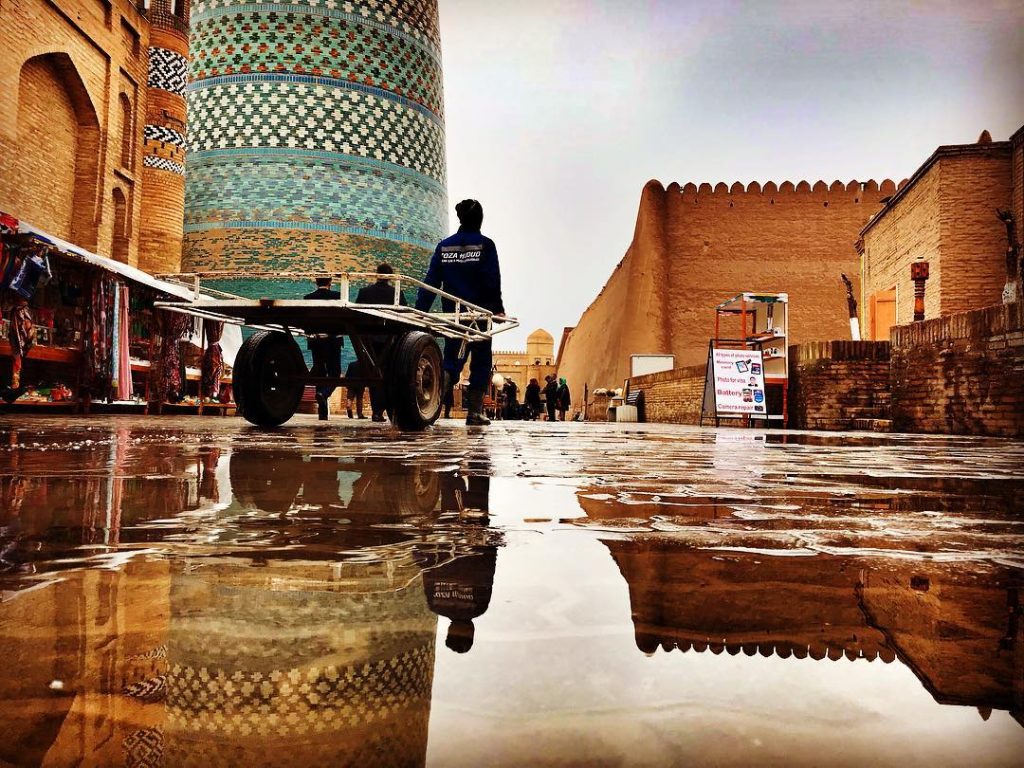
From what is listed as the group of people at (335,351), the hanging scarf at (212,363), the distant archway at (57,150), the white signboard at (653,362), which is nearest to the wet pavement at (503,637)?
the group of people at (335,351)

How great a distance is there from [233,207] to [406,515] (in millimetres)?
19067

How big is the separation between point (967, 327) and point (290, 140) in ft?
53.0


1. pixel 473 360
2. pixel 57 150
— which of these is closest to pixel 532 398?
pixel 57 150

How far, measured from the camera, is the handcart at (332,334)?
4.57m

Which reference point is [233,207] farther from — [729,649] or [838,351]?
[729,649]

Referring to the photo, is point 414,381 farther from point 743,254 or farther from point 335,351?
point 743,254

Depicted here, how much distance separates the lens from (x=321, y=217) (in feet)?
60.9

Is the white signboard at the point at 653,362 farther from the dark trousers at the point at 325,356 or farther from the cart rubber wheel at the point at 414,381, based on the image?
the cart rubber wheel at the point at 414,381

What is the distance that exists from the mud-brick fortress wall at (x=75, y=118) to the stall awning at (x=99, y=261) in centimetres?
188

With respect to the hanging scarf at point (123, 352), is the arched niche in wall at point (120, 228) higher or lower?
higher

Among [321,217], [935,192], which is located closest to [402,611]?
[935,192]

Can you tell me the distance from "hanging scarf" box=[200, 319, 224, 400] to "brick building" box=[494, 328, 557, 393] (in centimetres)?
4613

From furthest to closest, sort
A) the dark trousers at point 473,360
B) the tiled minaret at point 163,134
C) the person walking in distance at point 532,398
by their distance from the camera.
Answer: the person walking in distance at point 532,398 → the tiled minaret at point 163,134 → the dark trousers at point 473,360

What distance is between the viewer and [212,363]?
12.0 metres
